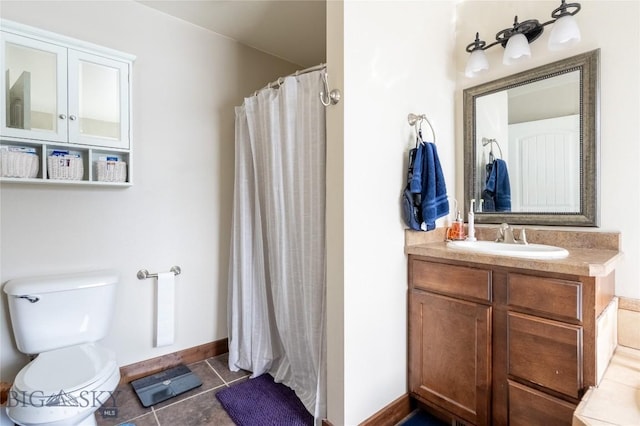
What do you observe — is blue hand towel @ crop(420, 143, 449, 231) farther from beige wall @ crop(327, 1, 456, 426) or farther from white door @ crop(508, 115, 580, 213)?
white door @ crop(508, 115, 580, 213)

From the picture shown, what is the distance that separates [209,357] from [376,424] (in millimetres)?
1326

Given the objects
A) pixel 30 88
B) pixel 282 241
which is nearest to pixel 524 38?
pixel 282 241

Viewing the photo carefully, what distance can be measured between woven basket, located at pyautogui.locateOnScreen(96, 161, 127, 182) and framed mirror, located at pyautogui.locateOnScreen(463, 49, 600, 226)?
82.0 inches

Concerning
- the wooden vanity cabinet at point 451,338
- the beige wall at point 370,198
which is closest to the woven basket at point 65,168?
the beige wall at point 370,198

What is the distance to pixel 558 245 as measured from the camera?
1.63 meters

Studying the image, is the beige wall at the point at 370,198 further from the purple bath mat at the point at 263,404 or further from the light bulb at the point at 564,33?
the light bulb at the point at 564,33

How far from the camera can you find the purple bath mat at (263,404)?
63.3 inches

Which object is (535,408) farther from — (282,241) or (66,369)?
(66,369)

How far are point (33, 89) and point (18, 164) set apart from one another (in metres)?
0.39

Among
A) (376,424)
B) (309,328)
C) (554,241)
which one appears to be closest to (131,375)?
(309,328)

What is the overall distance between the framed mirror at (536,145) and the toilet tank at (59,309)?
2.24 m

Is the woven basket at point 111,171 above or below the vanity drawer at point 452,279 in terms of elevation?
above

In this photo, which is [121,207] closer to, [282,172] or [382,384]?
[282,172]

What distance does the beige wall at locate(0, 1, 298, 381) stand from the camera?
167cm
